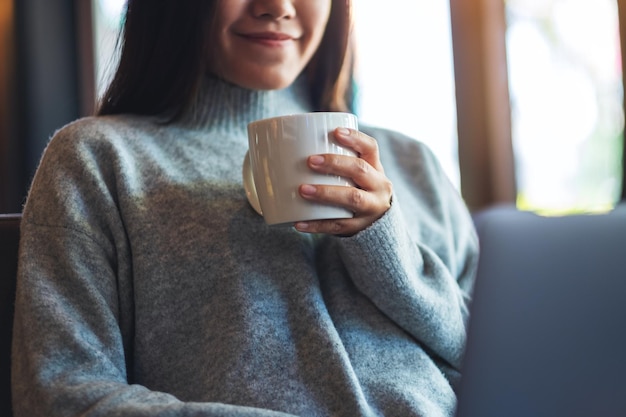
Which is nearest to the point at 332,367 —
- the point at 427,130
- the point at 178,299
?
the point at 178,299

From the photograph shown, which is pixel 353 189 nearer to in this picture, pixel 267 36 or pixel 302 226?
pixel 302 226

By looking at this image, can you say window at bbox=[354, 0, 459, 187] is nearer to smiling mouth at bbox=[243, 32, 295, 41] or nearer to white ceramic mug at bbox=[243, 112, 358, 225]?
smiling mouth at bbox=[243, 32, 295, 41]

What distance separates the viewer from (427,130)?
11.3ft

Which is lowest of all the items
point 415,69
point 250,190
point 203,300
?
point 203,300

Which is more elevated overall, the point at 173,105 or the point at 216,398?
the point at 173,105

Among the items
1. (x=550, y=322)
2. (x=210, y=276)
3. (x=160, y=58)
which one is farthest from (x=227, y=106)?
(x=550, y=322)

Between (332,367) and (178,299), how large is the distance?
7.2 inches

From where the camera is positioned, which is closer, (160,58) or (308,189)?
(308,189)

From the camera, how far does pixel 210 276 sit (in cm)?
82

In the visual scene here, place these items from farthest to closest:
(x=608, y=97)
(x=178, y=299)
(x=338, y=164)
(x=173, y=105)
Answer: (x=608, y=97)
(x=173, y=105)
(x=178, y=299)
(x=338, y=164)

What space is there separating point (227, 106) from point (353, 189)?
338mm

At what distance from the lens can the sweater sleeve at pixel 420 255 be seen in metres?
0.79

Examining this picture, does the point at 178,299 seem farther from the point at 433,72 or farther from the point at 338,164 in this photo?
the point at 433,72

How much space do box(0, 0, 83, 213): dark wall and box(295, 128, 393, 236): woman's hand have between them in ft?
8.79
